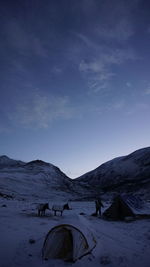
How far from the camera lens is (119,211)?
72.0 feet

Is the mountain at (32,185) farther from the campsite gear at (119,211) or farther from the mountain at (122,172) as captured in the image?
the campsite gear at (119,211)

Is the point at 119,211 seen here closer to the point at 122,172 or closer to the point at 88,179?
the point at 122,172

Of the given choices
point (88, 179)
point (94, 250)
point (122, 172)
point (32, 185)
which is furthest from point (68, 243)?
point (88, 179)

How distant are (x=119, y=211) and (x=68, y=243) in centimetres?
1401

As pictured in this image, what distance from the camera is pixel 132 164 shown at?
462ft

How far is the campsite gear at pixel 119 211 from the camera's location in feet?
69.7

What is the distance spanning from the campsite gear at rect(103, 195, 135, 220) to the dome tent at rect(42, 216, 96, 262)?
12.4 m

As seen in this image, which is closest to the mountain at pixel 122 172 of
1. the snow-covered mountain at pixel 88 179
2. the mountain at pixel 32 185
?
the snow-covered mountain at pixel 88 179

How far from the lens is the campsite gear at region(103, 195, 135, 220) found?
69.7 ft

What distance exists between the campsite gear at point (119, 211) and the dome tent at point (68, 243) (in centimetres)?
1241

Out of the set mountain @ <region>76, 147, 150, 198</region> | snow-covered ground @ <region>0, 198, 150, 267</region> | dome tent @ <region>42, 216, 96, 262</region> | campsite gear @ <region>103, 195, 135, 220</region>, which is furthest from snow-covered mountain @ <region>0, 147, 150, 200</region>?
dome tent @ <region>42, 216, 96, 262</region>

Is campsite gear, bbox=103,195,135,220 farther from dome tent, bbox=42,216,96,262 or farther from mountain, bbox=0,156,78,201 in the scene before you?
mountain, bbox=0,156,78,201

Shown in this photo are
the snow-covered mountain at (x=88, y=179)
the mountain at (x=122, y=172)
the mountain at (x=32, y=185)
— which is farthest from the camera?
the mountain at (x=122, y=172)

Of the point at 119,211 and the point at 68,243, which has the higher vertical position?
the point at 119,211
